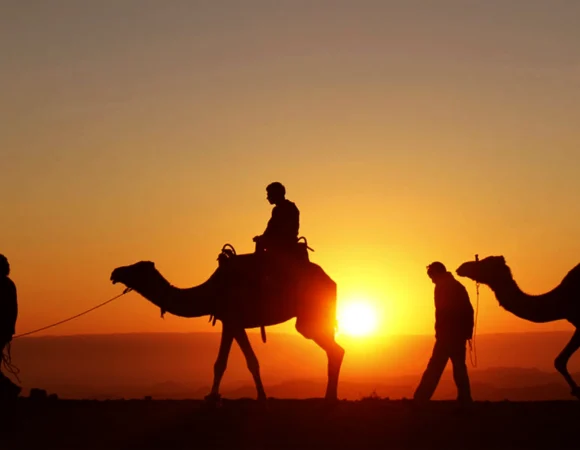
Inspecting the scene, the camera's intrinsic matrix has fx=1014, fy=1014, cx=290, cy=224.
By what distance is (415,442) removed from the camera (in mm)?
15359

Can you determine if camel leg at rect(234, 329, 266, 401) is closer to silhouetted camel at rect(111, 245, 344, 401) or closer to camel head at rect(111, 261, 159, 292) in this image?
silhouetted camel at rect(111, 245, 344, 401)

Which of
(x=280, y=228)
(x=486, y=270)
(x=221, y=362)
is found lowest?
(x=221, y=362)

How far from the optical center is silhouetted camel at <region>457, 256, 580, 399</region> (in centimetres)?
2055

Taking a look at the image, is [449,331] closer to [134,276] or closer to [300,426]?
[300,426]

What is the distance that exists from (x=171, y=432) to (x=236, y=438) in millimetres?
1118

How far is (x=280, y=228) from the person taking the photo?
1980 cm

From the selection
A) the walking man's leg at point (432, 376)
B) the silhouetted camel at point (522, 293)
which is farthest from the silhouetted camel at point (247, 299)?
the silhouetted camel at point (522, 293)

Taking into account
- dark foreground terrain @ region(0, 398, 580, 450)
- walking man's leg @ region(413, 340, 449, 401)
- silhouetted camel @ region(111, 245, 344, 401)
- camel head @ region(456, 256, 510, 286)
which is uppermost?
camel head @ region(456, 256, 510, 286)

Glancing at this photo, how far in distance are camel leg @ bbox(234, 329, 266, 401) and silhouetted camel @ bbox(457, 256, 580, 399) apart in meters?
4.74

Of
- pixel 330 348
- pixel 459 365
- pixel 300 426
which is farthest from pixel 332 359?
pixel 300 426

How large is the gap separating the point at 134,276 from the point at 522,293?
7916 mm

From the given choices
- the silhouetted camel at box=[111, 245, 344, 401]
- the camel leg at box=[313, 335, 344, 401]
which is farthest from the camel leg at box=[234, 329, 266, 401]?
the camel leg at box=[313, 335, 344, 401]

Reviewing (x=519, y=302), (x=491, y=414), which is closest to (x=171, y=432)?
(x=491, y=414)

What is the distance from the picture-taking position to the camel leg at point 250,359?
18.8 m
